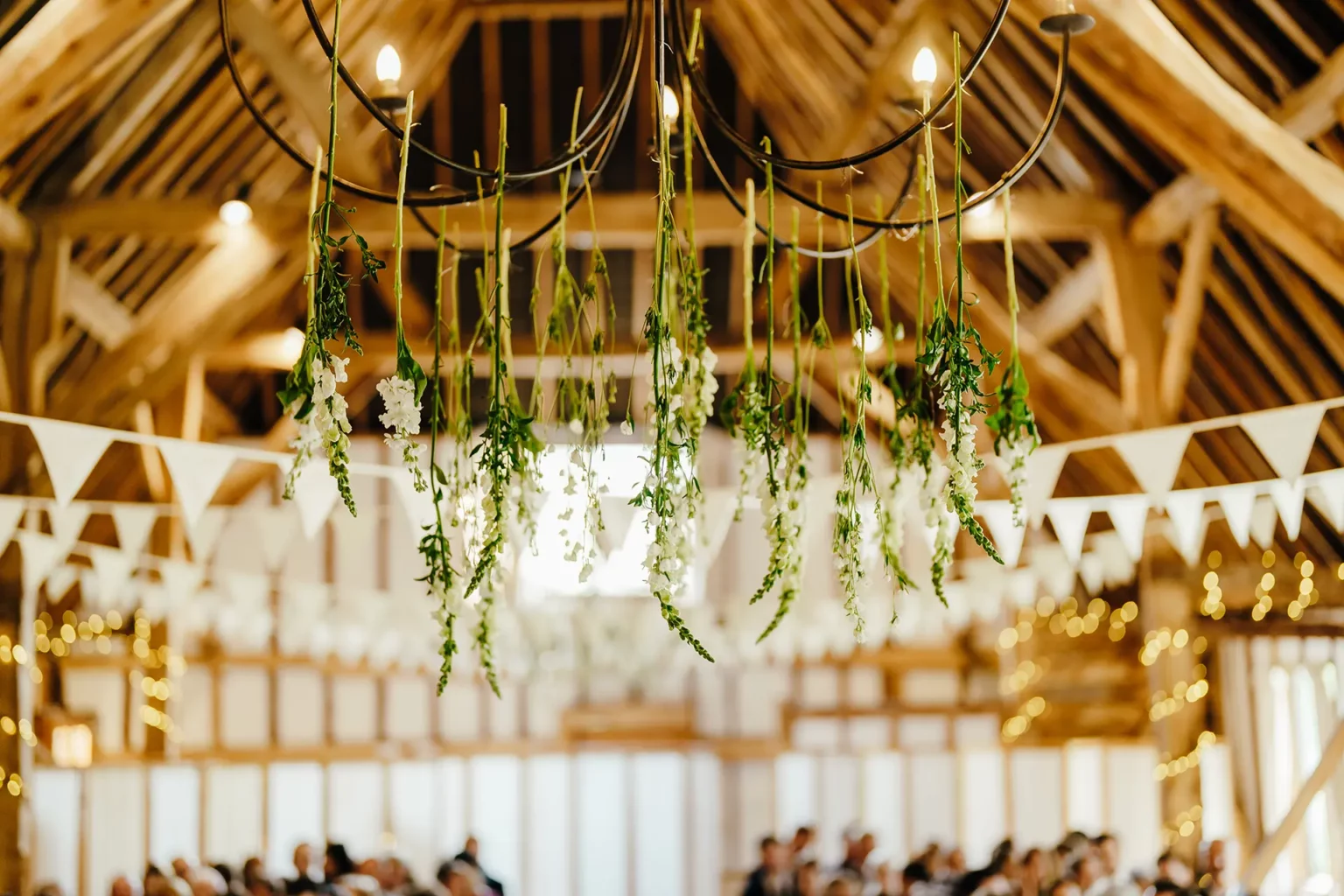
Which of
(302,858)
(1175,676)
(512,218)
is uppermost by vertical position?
(512,218)

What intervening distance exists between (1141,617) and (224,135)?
259 inches

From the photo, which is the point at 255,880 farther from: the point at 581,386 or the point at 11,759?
the point at 581,386

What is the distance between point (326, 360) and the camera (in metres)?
2.45

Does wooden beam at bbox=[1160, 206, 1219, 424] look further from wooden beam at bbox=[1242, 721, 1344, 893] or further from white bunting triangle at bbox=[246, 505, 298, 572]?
white bunting triangle at bbox=[246, 505, 298, 572]

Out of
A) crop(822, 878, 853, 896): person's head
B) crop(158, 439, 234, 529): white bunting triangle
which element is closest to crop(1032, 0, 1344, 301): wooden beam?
crop(158, 439, 234, 529): white bunting triangle

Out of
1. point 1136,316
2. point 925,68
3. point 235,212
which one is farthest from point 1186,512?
point 235,212

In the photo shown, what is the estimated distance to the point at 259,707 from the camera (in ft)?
38.0

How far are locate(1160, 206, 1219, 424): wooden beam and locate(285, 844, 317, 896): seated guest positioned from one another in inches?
200

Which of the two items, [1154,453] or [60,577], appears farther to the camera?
[60,577]

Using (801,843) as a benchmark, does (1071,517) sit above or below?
above

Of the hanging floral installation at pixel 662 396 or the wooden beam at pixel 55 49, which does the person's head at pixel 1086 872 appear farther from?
the wooden beam at pixel 55 49

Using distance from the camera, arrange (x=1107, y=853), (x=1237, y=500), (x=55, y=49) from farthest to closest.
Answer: (x=1107, y=853) < (x=1237, y=500) < (x=55, y=49)

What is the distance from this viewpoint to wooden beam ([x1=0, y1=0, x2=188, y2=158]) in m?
4.54

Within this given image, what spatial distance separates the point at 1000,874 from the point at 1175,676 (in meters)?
2.04
